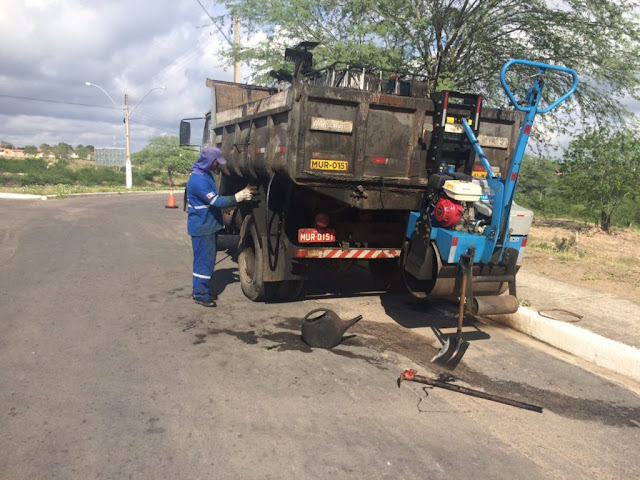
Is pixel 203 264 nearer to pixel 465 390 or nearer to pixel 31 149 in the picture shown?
pixel 465 390

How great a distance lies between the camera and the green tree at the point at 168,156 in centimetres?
6116

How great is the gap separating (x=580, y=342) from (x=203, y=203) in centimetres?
451

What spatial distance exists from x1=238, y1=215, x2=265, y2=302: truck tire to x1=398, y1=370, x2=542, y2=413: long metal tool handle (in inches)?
94.2

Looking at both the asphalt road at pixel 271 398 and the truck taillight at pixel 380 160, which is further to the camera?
the truck taillight at pixel 380 160

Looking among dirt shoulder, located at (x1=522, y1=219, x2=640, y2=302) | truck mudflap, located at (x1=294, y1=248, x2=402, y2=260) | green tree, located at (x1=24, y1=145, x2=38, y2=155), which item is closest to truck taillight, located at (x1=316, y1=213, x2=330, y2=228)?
truck mudflap, located at (x1=294, y1=248, x2=402, y2=260)

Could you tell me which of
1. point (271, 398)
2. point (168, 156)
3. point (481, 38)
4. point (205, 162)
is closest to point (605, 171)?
point (481, 38)

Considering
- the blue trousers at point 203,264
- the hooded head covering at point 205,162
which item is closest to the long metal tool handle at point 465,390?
the blue trousers at point 203,264

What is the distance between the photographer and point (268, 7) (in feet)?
51.1

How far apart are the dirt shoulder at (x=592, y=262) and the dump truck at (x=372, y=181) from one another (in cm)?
302

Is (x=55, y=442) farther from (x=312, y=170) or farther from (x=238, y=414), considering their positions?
(x=312, y=170)

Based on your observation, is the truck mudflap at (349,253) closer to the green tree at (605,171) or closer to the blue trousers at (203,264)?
the blue trousers at (203,264)

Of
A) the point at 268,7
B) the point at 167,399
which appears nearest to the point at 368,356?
the point at 167,399

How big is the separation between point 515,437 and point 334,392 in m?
1.33

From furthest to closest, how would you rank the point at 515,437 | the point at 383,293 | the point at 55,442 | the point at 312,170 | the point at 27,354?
the point at 383,293
the point at 312,170
the point at 27,354
the point at 515,437
the point at 55,442
